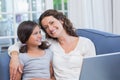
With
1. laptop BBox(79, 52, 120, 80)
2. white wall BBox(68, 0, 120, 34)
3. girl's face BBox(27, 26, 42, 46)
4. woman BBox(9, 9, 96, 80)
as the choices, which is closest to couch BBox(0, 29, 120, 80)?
woman BBox(9, 9, 96, 80)

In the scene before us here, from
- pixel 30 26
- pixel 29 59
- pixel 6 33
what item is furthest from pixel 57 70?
pixel 6 33

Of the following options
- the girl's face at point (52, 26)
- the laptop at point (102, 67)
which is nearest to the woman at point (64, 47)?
the girl's face at point (52, 26)

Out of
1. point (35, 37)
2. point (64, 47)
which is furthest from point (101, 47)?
point (35, 37)

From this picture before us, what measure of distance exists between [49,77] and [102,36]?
564 mm

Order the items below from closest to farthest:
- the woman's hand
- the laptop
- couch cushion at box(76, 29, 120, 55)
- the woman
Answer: the laptop
the woman's hand
the woman
couch cushion at box(76, 29, 120, 55)

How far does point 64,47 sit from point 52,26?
203 mm

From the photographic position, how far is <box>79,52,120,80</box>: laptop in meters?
0.85

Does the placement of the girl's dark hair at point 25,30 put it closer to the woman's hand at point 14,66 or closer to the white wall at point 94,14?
the woman's hand at point 14,66

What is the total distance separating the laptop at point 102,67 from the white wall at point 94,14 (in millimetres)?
1752

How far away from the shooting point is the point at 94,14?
8.66 ft

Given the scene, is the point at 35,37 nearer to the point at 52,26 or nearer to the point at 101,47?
the point at 52,26

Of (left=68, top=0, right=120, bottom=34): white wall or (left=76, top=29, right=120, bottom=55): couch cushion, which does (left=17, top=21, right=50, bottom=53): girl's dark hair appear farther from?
(left=68, top=0, right=120, bottom=34): white wall

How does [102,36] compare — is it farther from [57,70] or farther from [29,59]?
[29,59]

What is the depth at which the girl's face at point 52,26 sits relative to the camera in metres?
1.73
